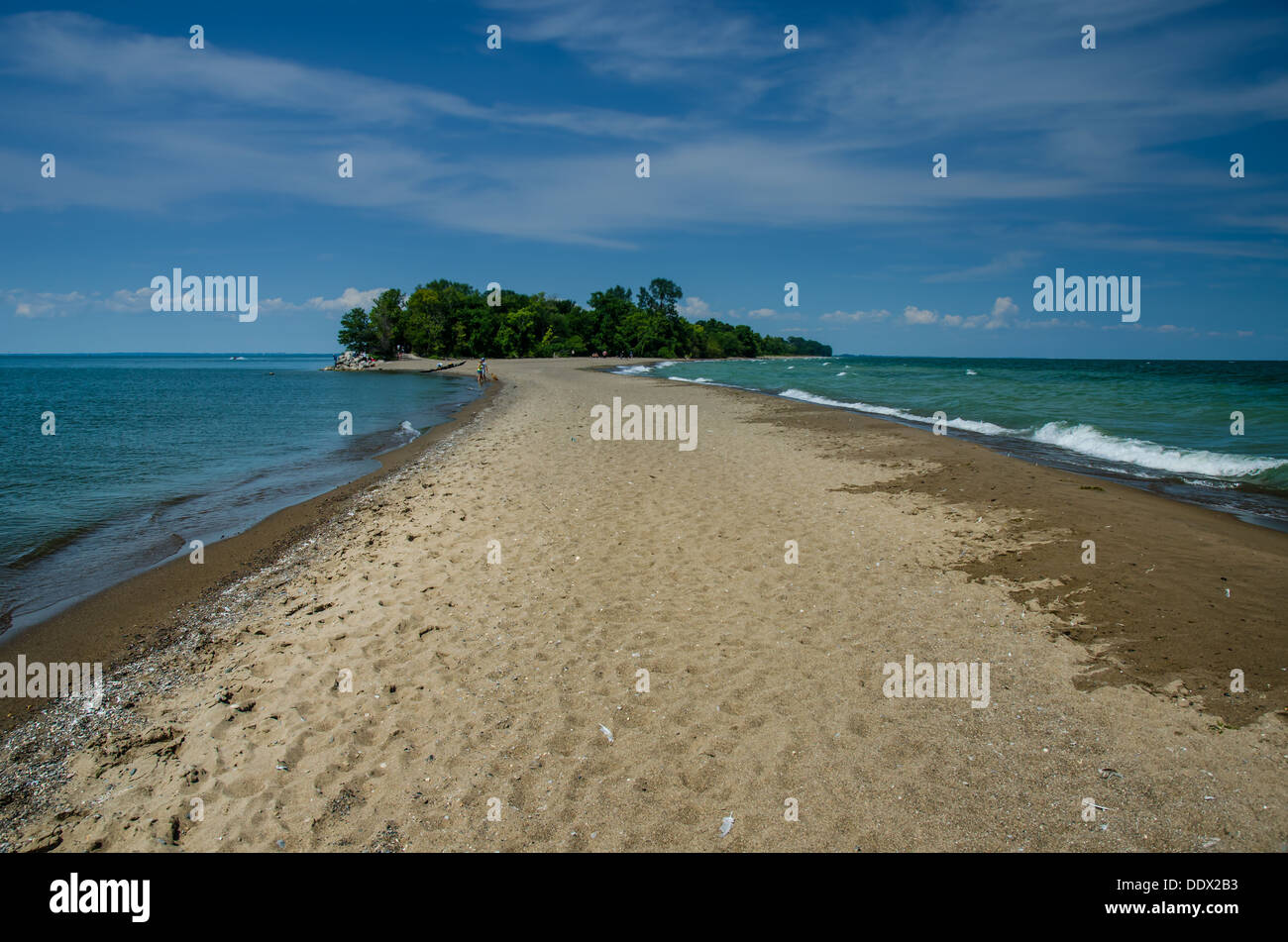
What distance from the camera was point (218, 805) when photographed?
12.6 ft

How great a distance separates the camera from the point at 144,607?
7.38m

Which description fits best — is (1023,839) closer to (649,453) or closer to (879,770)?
(879,770)

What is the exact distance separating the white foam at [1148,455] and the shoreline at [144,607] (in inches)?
726

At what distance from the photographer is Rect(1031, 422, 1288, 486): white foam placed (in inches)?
518

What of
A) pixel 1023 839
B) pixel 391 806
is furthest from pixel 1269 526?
pixel 391 806

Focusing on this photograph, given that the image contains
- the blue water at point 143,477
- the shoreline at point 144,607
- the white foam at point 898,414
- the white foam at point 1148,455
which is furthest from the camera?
the white foam at point 898,414

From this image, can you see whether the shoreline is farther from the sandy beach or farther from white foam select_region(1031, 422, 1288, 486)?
white foam select_region(1031, 422, 1288, 486)

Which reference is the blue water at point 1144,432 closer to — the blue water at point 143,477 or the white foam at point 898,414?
the white foam at point 898,414

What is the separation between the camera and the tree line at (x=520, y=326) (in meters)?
96.3

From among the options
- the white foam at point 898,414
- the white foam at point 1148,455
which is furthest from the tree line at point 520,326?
the white foam at point 1148,455

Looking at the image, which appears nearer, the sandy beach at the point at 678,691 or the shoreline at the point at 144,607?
the sandy beach at the point at 678,691

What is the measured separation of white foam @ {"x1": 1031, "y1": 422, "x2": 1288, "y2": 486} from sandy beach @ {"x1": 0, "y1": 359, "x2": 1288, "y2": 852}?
5694mm
